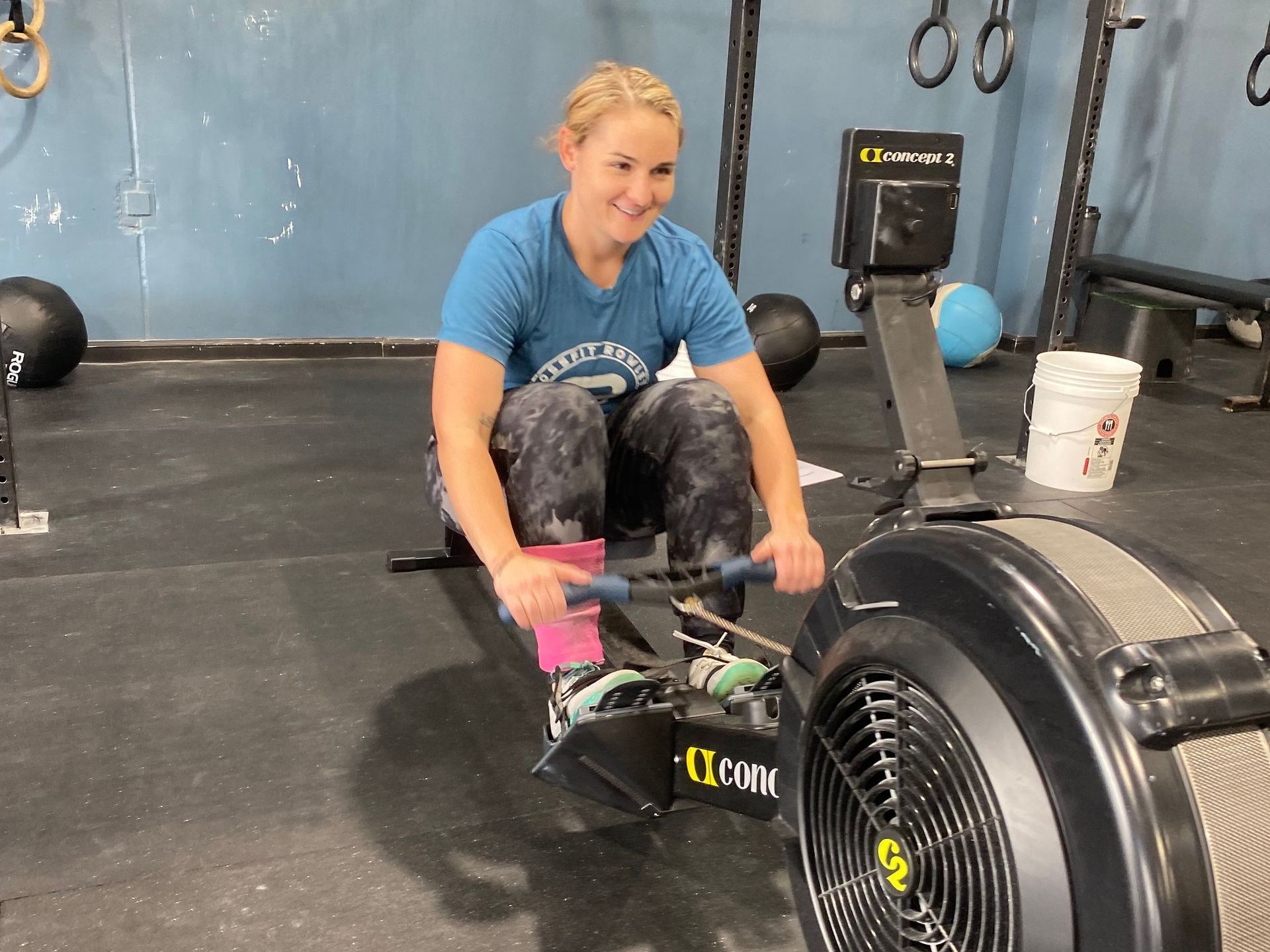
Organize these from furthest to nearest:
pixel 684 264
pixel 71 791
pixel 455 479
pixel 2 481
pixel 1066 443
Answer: pixel 1066 443
pixel 2 481
pixel 684 264
pixel 71 791
pixel 455 479

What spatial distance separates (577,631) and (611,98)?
66cm

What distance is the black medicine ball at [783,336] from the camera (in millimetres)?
3518

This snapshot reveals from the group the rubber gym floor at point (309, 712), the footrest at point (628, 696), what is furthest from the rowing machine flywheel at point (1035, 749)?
the rubber gym floor at point (309, 712)

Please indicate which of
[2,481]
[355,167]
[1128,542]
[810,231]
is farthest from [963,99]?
[1128,542]

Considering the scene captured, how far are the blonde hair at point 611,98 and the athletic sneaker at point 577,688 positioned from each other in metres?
0.66

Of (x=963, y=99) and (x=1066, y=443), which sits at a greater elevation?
(x=963, y=99)

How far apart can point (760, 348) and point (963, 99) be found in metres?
1.59

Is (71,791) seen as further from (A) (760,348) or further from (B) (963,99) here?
(B) (963,99)

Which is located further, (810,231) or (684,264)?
(810,231)

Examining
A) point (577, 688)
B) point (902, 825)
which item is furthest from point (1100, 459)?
point (902, 825)

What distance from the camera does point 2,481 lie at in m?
2.29

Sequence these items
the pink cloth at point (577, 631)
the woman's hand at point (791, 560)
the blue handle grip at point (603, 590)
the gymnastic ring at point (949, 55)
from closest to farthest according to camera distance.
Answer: the blue handle grip at point (603, 590) → the woman's hand at point (791, 560) → the pink cloth at point (577, 631) → the gymnastic ring at point (949, 55)

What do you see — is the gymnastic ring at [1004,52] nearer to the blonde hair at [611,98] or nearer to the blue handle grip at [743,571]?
the blonde hair at [611,98]

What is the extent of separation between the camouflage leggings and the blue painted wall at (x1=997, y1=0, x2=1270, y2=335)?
11.3 feet
